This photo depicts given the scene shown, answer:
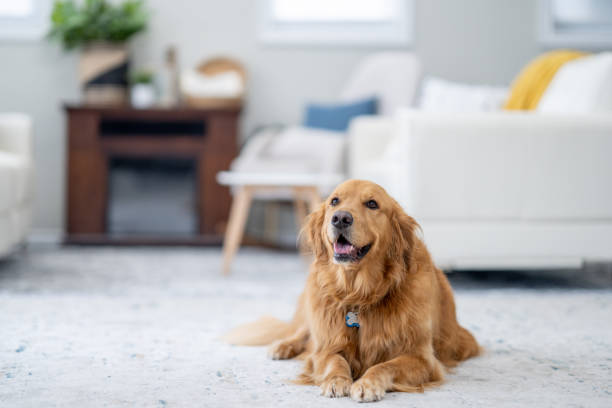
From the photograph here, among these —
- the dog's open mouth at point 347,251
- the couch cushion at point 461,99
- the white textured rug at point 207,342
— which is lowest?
the white textured rug at point 207,342

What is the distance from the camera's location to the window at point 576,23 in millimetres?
4324

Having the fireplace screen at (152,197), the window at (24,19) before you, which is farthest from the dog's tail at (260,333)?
the window at (24,19)

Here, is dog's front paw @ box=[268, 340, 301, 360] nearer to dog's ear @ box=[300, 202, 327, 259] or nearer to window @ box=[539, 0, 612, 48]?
dog's ear @ box=[300, 202, 327, 259]

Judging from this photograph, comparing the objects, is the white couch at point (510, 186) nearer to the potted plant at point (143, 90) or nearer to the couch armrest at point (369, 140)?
the couch armrest at point (369, 140)

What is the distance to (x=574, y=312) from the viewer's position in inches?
84.3

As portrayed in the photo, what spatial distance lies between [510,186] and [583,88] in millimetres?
571

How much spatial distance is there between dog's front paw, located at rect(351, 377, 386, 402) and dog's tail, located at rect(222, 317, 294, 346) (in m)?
0.49

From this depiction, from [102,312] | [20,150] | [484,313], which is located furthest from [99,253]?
[484,313]

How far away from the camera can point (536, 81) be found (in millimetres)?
3029

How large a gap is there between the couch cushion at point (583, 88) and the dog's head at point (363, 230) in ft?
5.29

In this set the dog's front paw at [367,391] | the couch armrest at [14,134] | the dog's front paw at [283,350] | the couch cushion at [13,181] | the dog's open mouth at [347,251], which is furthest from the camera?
the couch armrest at [14,134]

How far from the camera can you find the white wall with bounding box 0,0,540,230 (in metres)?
4.38

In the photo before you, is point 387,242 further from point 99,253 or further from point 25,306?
point 99,253

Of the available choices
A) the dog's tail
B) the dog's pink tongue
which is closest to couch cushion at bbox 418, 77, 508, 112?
the dog's tail
